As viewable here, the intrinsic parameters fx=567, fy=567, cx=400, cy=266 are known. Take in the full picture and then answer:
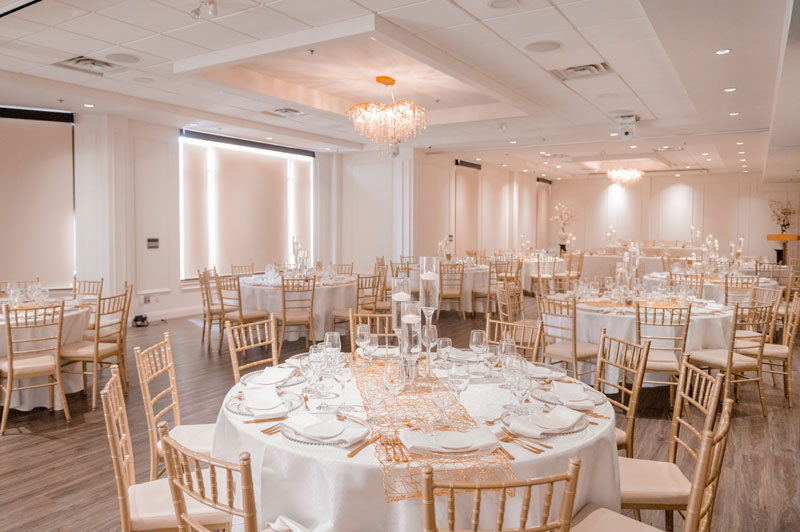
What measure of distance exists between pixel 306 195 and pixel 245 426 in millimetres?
10671

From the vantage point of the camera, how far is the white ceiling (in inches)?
181

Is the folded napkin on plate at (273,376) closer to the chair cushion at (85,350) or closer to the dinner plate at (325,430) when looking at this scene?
the dinner plate at (325,430)

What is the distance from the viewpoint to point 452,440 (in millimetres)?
2004

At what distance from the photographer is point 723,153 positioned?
12375mm

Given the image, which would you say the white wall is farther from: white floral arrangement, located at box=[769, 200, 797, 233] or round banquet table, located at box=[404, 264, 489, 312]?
round banquet table, located at box=[404, 264, 489, 312]

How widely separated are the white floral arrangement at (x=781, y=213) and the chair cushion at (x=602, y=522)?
16596mm

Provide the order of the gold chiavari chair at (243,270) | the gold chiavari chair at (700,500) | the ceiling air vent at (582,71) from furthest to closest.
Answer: the gold chiavari chair at (243,270) < the ceiling air vent at (582,71) < the gold chiavari chair at (700,500)

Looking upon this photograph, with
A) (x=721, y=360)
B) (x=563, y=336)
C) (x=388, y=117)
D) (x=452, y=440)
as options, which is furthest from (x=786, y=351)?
(x=388, y=117)

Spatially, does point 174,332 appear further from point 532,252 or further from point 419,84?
point 532,252

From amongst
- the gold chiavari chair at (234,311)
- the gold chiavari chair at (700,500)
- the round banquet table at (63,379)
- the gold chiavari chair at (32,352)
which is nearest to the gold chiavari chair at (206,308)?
the gold chiavari chair at (234,311)

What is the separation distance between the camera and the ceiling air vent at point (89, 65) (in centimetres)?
601

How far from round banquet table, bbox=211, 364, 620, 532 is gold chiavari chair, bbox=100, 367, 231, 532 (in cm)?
23

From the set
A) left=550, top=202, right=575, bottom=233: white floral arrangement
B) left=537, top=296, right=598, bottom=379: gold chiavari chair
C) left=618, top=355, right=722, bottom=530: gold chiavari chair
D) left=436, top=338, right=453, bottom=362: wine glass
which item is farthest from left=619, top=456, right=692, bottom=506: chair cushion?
left=550, top=202, right=575, bottom=233: white floral arrangement

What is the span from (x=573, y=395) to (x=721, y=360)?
9.85 feet
